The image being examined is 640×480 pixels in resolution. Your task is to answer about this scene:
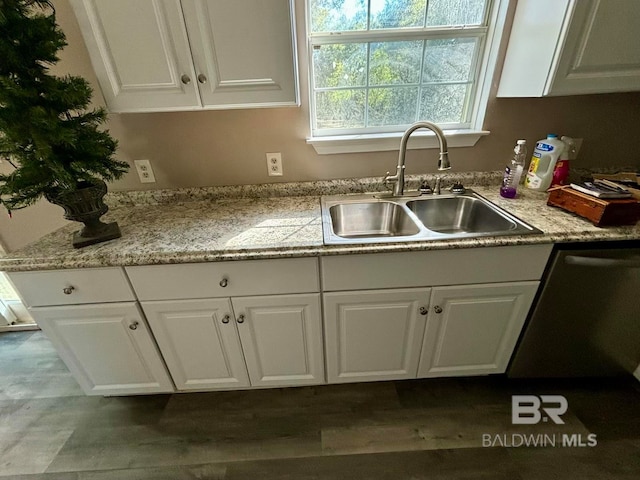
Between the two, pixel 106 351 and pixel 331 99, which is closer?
pixel 106 351

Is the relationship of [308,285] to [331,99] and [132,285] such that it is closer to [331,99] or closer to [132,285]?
[132,285]

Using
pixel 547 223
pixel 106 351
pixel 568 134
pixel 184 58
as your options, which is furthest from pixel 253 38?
pixel 568 134

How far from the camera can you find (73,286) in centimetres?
109

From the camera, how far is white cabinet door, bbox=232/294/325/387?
117cm

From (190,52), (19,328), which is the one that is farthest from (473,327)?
(19,328)

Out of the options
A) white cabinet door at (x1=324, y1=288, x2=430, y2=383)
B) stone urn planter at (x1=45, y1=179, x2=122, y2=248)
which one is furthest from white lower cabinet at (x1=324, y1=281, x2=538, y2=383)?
stone urn planter at (x1=45, y1=179, x2=122, y2=248)

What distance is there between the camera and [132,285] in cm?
111

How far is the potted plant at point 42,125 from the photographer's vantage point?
2.85ft

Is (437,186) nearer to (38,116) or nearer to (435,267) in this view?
(435,267)

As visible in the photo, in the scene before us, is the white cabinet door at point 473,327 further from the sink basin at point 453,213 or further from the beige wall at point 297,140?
the beige wall at point 297,140

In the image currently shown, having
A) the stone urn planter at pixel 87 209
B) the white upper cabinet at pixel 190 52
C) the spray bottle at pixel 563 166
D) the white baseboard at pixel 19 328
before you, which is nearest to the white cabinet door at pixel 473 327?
the spray bottle at pixel 563 166

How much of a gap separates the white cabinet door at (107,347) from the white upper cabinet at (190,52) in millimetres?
865

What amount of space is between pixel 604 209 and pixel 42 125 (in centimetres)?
201

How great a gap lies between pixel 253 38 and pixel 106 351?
1.47 metres
